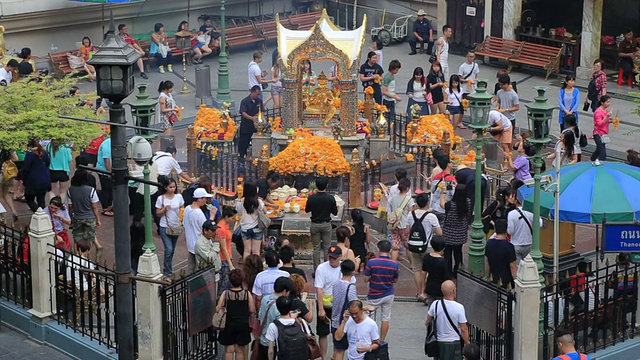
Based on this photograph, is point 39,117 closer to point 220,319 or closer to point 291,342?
point 220,319

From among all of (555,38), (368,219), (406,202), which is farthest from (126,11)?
(406,202)

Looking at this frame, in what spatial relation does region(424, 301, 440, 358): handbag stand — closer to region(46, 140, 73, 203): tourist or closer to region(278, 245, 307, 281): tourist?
region(278, 245, 307, 281): tourist

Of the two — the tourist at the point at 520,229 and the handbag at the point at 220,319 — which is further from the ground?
the tourist at the point at 520,229

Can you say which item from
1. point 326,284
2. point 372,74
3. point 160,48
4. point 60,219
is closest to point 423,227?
point 326,284

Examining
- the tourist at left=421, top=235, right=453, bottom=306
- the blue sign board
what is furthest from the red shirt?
the blue sign board

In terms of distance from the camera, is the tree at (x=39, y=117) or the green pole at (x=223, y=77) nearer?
the tree at (x=39, y=117)

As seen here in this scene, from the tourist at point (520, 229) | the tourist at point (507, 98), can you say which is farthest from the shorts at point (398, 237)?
the tourist at point (507, 98)

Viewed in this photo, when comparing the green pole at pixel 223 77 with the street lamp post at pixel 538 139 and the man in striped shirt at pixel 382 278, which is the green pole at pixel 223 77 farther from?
the man in striped shirt at pixel 382 278

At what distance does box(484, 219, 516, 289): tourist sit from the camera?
16094mm

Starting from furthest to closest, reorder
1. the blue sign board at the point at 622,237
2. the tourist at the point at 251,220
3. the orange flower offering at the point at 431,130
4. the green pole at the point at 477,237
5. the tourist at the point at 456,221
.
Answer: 1. the orange flower offering at the point at 431,130
2. the tourist at the point at 251,220
3. the tourist at the point at 456,221
4. the green pole at the point at 477,237
5. the blue sign board at the point at 622,237

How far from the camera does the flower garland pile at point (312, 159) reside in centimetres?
2036

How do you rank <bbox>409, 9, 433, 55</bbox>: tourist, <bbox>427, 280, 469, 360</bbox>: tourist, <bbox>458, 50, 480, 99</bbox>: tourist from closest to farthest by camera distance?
<bbox>427, 280, 469, 360</bbox>: tourist < <bbox>458, 50, 480, 99</bbox>: tourist < <bbox>409, 9, 433, 55</bbox>: tourist

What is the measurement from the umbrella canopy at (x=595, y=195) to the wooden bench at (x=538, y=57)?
15.1 meters

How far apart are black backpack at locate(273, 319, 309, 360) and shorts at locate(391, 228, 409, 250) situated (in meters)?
4.46
